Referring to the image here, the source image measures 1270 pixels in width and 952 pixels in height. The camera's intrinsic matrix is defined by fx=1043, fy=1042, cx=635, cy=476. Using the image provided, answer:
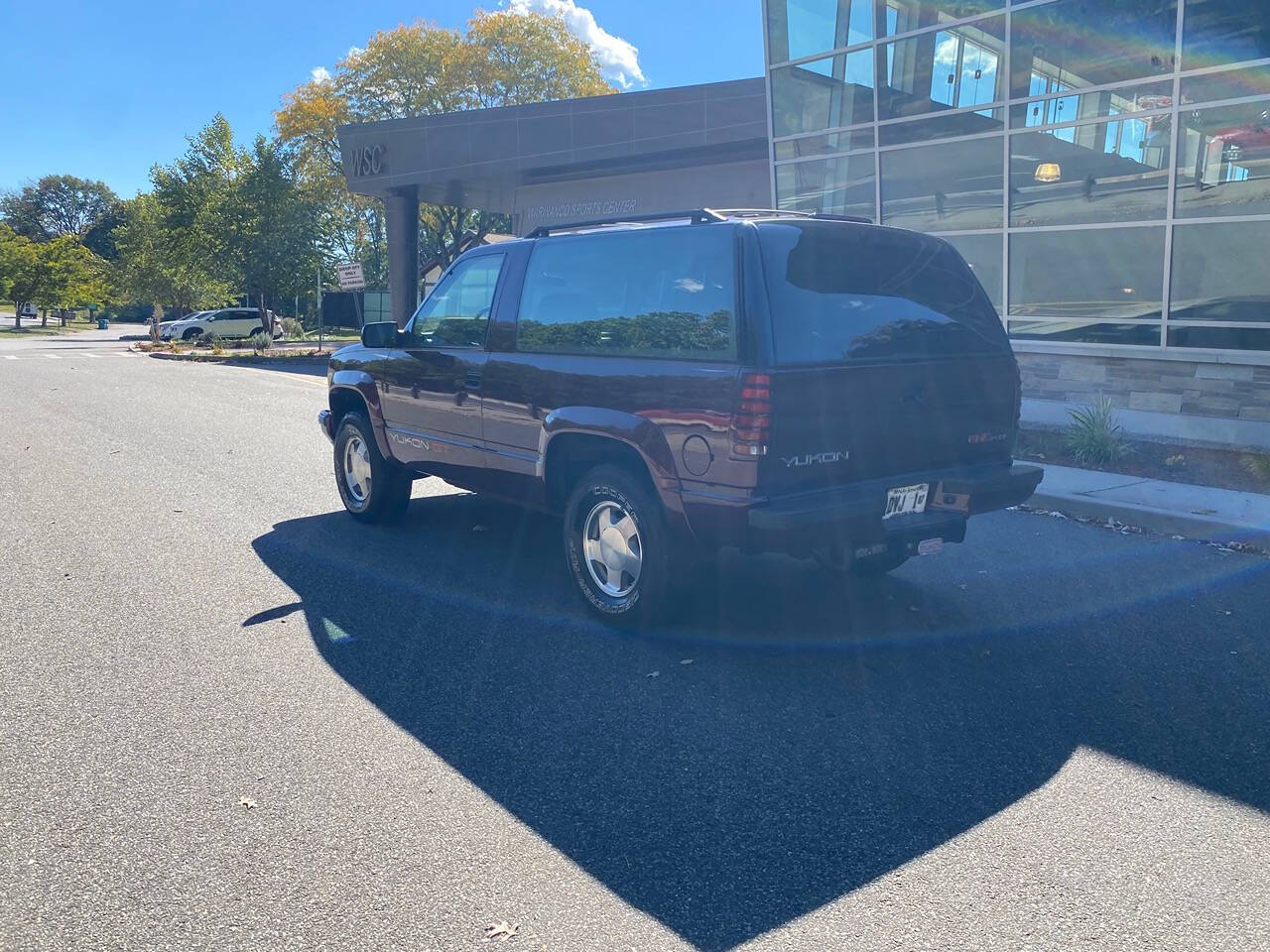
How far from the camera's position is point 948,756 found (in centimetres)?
394

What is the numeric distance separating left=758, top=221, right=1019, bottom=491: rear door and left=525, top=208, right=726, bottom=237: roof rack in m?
0.37

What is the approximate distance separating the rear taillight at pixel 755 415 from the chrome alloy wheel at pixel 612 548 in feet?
2.87

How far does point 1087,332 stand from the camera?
491 inches

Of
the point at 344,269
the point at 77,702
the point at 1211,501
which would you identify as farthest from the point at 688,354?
the point at 344,269

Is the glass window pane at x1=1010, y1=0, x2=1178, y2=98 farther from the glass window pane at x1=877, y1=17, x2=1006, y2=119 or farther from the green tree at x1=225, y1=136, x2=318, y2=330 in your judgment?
the green tree at x1=225, y1=136, x2=318, y2=330

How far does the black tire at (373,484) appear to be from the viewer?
759cm

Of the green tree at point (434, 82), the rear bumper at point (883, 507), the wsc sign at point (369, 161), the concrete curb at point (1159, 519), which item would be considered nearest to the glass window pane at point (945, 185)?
the concrete curb at point (1159, 519)

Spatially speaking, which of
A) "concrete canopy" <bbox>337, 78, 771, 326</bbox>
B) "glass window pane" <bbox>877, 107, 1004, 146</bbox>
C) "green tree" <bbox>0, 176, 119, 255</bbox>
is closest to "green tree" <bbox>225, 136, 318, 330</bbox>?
"concrete canopy" <bbox>337, 78, 771, 326</bbox>

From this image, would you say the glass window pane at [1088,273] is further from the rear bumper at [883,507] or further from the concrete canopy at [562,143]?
the concrete canopy at [562,143]

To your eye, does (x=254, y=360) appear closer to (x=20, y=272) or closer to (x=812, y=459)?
(x=812, y=459)

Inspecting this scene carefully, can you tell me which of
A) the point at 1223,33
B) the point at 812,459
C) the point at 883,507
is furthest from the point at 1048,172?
the point at 812,459

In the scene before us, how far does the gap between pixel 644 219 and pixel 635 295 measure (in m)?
0.61

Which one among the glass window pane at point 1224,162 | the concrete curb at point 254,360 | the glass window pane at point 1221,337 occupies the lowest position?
the concrete curb at point 254,360

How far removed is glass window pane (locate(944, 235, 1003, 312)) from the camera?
13.5m
